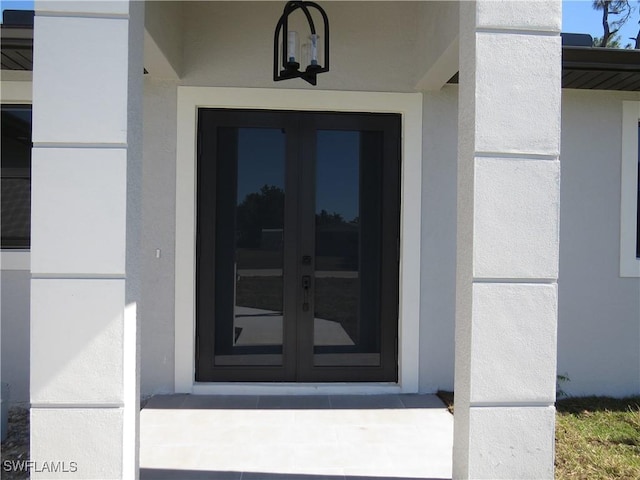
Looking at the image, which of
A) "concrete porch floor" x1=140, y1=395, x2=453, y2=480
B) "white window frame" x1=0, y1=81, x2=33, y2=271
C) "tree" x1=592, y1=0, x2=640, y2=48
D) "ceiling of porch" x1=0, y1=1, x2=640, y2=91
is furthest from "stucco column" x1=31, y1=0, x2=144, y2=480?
"tree" x1=592, y1=0, x2=640, y2=48

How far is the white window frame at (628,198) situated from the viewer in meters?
4.79

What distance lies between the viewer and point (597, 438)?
376cm

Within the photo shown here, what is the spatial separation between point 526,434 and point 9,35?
449 centimetres

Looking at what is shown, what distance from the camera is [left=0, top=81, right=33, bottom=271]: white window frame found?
4.37 m

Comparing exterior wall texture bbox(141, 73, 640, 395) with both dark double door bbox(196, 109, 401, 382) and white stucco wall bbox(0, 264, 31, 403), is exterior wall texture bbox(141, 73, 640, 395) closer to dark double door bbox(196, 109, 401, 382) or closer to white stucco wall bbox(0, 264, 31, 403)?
dark double door bbox(196, 109, 401, 382)

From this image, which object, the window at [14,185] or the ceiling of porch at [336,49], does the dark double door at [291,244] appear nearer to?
the ceiling of porch at [336,49]

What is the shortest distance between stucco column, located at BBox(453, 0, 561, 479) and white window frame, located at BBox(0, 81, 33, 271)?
4.02 meters

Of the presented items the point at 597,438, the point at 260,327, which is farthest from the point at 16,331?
the point at 597,438

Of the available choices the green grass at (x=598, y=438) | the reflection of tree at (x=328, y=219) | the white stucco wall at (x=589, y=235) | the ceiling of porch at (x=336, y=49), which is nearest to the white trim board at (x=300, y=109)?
the ceiling of porch at (x=336, y=49)

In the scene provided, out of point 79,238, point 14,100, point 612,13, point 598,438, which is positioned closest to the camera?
point 79,238

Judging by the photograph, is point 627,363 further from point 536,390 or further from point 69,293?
point 69,293

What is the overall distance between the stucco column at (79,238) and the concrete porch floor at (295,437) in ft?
3.13

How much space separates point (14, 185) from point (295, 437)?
3.50m

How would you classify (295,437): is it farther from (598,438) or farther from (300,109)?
(300,109)
